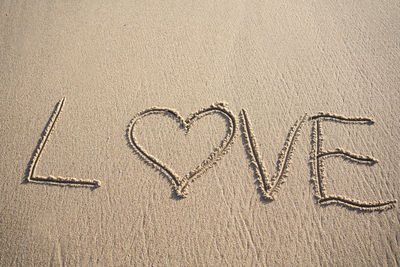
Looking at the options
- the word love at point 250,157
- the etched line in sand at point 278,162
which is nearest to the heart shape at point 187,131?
the word love at point 250,157

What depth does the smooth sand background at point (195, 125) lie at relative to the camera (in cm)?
207

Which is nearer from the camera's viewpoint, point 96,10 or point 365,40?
point 365,40

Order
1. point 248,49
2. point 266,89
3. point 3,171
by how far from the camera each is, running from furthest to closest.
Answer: point 248,49 → point 266,89 → point 3,171

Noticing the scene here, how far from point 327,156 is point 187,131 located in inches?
46.7

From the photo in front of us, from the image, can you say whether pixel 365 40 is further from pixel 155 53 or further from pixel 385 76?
pixel 155 53

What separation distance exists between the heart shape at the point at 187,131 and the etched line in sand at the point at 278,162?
0.12 meters

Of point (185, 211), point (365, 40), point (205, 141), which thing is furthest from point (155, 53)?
point (365, 40)

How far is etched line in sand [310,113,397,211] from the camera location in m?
2.14

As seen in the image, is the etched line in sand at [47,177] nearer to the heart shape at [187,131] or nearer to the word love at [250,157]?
the word love at [250,157]

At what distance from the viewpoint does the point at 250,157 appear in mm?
2365

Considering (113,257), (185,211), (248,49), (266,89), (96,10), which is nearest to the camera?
(113,257)

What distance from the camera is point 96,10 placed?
136 inches

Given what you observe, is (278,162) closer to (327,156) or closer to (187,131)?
(327,156)

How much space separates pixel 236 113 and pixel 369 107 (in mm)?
1196
